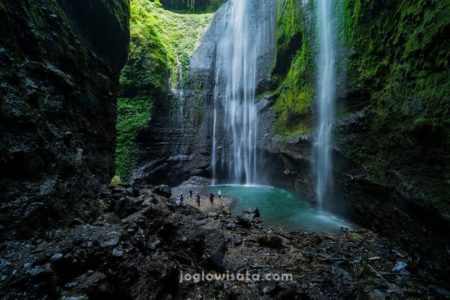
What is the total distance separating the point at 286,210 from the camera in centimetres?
1059

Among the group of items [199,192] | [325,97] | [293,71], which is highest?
[293,71]

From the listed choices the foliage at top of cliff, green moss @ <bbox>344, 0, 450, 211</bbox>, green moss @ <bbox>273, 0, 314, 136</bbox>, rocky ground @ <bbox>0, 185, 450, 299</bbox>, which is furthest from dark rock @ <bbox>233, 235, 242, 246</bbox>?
the foliage at top of cliff

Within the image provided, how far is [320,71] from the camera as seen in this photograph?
1041 cm

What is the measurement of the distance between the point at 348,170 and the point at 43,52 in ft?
29.8

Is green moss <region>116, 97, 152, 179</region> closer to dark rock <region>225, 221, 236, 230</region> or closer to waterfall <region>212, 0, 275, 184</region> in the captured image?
waterfall <region>212, 0, 275, 184</region>

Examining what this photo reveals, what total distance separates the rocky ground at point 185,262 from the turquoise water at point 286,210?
4.43 ft

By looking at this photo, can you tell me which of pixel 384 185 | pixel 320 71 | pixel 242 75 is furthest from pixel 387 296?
pixel 242 75

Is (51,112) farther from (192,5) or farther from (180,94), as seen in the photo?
(192,5)

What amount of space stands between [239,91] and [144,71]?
26.4 feet

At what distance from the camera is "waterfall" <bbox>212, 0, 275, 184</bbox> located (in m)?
18.4

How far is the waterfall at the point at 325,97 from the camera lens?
927 cm

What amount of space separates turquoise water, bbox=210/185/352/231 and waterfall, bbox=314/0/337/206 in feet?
3.65

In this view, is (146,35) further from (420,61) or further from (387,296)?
(387,296)

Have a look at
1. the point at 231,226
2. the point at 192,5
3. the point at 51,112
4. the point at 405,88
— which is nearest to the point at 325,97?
the point at 405,88
